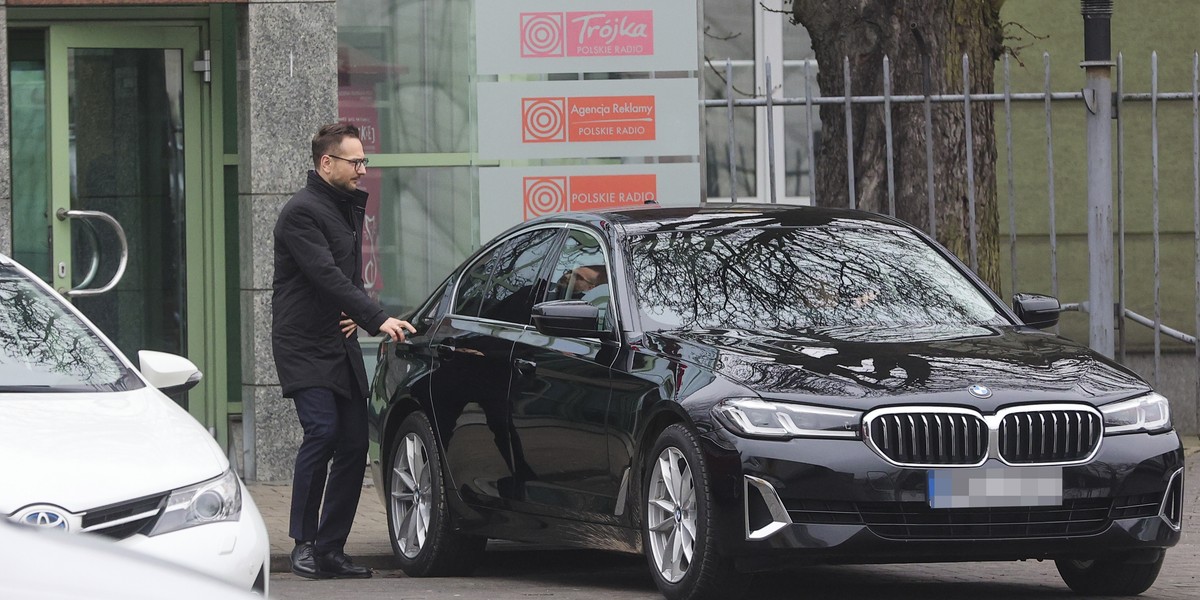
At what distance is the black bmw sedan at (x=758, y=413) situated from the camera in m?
6.61

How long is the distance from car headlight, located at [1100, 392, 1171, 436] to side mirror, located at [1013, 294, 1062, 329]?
816 mm

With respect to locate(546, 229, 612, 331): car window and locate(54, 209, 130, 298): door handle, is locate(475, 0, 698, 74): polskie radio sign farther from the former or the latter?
locate(546, 229, 612, 331): car window

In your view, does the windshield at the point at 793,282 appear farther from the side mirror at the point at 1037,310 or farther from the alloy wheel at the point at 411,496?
the alloy wheel at the point at 411,496

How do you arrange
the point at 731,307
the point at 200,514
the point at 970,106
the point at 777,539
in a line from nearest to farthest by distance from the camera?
the point at 200,514
the point at 777,539
the point at 731,307
the point at 970,106

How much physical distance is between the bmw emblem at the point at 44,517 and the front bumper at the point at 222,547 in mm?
183

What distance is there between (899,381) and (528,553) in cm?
321

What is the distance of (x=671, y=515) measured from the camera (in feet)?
22.8

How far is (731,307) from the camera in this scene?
7547mm

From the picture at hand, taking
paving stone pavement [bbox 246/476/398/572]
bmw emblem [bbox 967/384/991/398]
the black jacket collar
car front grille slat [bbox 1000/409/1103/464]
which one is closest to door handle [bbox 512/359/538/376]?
the black jacket collar

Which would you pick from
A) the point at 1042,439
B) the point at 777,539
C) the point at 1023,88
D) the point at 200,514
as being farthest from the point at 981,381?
the point at 1023,88

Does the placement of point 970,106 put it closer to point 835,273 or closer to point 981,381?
point 835,273

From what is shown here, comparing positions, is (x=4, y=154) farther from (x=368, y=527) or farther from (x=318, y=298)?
(x=318, y=298)

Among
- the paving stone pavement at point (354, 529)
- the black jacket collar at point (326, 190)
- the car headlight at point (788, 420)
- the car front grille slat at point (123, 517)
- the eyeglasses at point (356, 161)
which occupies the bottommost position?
the paving stone pavement at point (354, 529)

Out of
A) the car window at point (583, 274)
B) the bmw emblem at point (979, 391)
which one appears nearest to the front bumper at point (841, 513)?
the bmw emblem at point (979, 391)
